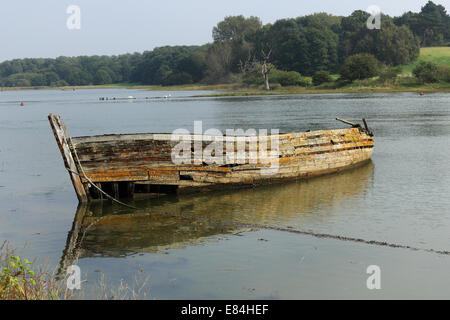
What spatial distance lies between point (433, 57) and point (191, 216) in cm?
→ 10296

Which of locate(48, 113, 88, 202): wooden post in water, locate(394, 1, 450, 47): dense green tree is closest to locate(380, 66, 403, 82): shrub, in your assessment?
locate(394, 1, 450, 47): dense green tree

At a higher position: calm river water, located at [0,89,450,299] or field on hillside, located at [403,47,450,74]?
field on hillside, located at [403,47,450,74]

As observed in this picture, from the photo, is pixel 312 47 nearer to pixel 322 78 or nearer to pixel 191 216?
pixel 322 78

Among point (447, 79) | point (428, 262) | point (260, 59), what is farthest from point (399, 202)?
point (260, 59)

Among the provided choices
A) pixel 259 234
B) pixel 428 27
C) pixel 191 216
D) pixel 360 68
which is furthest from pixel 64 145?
pixel 428 27

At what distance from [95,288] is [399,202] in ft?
28.2

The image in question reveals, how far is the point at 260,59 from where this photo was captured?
13762 centimetres

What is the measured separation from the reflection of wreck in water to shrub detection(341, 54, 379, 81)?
239ft

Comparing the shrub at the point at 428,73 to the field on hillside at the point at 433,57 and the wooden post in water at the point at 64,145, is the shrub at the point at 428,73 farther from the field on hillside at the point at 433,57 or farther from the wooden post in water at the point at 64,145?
the wooden post in water at the point at 64,145

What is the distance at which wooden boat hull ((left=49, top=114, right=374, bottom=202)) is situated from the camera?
14.0 m

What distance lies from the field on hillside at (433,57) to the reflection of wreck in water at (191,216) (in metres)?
85.2

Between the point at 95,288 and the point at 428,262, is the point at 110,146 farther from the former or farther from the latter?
the point at 428,262

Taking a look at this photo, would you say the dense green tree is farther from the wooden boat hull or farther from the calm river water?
the wooden boat hull

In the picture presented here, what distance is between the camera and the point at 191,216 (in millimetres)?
12852
